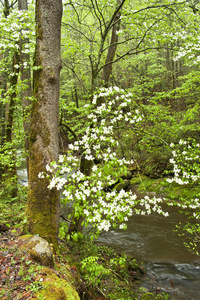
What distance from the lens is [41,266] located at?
2510mm

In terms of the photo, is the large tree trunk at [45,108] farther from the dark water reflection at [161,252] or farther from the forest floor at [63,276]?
the dark water reflection at [161,252]

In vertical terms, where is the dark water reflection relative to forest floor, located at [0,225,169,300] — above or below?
below

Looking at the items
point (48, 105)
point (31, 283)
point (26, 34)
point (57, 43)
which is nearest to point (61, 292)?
point (31, 283)

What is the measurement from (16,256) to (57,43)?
3.64 metres

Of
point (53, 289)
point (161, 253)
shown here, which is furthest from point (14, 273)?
point (161, 253)

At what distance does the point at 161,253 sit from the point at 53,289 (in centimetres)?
507

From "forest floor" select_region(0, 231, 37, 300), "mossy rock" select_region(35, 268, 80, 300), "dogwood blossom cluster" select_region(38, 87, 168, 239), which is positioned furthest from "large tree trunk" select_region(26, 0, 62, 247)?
"mossy rock" select_region(35, 268, 80, 300)

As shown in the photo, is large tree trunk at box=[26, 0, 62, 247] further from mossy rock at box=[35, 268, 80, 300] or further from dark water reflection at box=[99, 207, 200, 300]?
dark water reflection at box=[99, 207, 200, 300]

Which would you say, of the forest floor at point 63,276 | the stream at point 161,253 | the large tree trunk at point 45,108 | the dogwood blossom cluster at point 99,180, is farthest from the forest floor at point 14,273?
the stream at point 161,253

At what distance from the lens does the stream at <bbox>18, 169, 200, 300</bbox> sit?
4.71m

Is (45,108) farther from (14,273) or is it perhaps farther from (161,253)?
(161,253)

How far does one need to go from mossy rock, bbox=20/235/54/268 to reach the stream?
3.12 meters

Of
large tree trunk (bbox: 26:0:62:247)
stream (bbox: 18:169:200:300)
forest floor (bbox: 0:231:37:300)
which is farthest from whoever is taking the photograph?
stream (bbox: 18:169:200:300)

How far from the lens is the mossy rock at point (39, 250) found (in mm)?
2643
